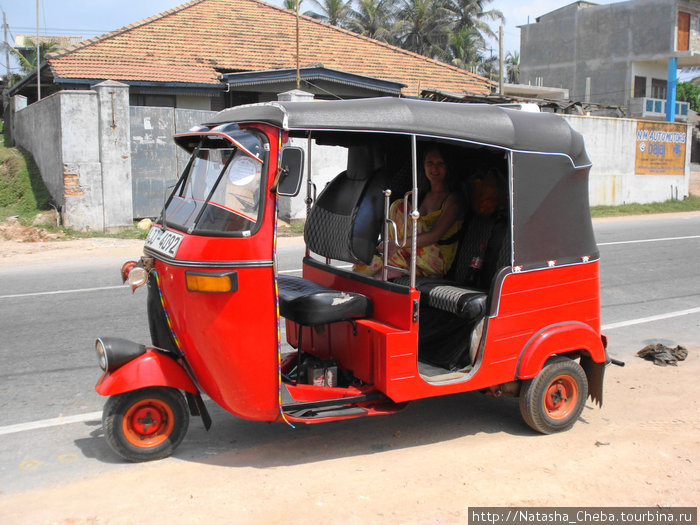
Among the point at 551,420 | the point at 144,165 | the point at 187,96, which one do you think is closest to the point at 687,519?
the point at 551,420

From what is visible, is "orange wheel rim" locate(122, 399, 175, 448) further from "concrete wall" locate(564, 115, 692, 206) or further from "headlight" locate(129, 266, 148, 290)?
"concrete wall" locate(564, 115, 692, 206)

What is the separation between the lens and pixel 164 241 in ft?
13.4

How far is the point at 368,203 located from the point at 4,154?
17213 millimetres

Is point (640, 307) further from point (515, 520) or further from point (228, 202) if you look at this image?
point (228, 202)

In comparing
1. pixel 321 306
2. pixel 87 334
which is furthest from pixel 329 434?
pixel 87 334

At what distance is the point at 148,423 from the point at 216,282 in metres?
1.01

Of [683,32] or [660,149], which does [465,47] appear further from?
[660,149]

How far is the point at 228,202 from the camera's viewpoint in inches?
152

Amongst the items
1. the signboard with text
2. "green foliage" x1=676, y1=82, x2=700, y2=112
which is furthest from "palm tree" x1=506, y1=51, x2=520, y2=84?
the signboard with text

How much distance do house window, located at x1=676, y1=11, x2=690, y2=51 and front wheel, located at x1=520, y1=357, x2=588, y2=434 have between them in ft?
129

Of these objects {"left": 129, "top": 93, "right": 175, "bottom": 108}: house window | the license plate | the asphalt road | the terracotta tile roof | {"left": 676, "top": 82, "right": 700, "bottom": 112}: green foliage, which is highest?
{"left": 676, "top": 82, "right": 700, "bottom": 112}: green foliage

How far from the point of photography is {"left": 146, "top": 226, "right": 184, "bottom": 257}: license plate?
3920 mm

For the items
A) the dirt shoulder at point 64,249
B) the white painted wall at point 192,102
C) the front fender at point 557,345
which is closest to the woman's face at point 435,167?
the front fender at point 557,345

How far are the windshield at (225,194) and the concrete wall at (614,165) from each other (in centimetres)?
1808
